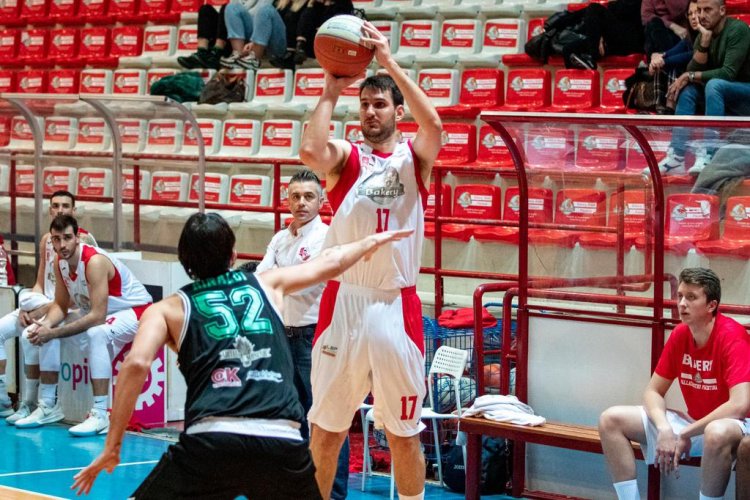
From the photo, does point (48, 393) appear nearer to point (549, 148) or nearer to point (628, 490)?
point (549, 148)

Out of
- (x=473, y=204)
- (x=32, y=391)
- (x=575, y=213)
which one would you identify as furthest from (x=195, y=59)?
(x=575, y=213)

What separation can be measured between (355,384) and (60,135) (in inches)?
241

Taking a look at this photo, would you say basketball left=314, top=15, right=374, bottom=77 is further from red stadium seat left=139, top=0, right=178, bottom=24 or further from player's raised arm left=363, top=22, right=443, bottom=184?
red stadium seat left=139, top=0, right=178, bottom=24

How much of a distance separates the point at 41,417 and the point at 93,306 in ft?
3.53

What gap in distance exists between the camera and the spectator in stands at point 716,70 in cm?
938

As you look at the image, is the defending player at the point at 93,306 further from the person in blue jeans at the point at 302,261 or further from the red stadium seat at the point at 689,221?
the red stadium seat at the point at 689,221

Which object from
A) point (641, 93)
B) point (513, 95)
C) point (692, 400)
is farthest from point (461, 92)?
point (692, 400)

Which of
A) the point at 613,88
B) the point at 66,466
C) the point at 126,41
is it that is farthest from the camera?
the point at 126,41

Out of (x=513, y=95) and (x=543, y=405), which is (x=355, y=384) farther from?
(x=513, y=95)

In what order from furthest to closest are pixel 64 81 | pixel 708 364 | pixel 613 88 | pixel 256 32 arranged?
pixel 64 81
pixel 256 32
pixel 613 88
pixel 708 364

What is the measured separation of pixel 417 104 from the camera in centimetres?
537

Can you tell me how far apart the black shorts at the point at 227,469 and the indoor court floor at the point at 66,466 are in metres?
2.63

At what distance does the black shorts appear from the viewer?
4047 millimetres

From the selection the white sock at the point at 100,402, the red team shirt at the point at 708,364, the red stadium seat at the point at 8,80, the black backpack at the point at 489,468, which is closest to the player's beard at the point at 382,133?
the red team shirt at the point at 708,364
